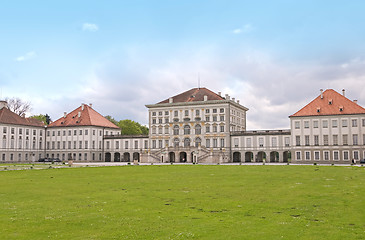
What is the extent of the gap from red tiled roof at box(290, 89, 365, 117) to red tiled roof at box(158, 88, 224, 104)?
18585 mm

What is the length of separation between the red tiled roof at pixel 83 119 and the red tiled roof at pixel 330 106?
44922mm

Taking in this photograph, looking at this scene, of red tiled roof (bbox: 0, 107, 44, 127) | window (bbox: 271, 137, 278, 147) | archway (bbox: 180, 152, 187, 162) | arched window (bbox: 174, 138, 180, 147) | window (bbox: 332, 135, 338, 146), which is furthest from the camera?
arched window (bbox: 174, 138, 180, 147)

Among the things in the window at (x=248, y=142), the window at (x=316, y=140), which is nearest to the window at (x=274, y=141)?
the window at (x=248, y=142)

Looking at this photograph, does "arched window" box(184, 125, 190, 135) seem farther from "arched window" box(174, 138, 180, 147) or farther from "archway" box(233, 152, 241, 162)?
"archway" box(233, 152, 241, 162)

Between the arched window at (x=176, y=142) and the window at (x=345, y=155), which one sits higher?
the arched window at (x=176, y=142)

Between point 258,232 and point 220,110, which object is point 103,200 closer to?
point 258,232

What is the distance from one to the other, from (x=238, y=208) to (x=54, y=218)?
6465 millimetres

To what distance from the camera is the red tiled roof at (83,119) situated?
284 feet

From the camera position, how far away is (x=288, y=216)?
12.5 metres

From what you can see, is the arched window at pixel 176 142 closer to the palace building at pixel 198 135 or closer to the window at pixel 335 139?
the palace building at pixel 198 135

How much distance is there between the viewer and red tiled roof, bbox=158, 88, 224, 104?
79781 mm

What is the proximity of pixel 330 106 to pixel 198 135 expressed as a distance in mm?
26495

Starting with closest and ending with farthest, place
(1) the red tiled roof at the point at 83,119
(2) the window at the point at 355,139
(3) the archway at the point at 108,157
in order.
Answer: (2) the window at the point at 355,139 → (1) the red tiled roof at the point at 83,119 → (3) the archway at the point at 108,157

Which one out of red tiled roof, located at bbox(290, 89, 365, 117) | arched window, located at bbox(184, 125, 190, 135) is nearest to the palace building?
red tiled roof, located at bbox(290, 89, 365, 117)
